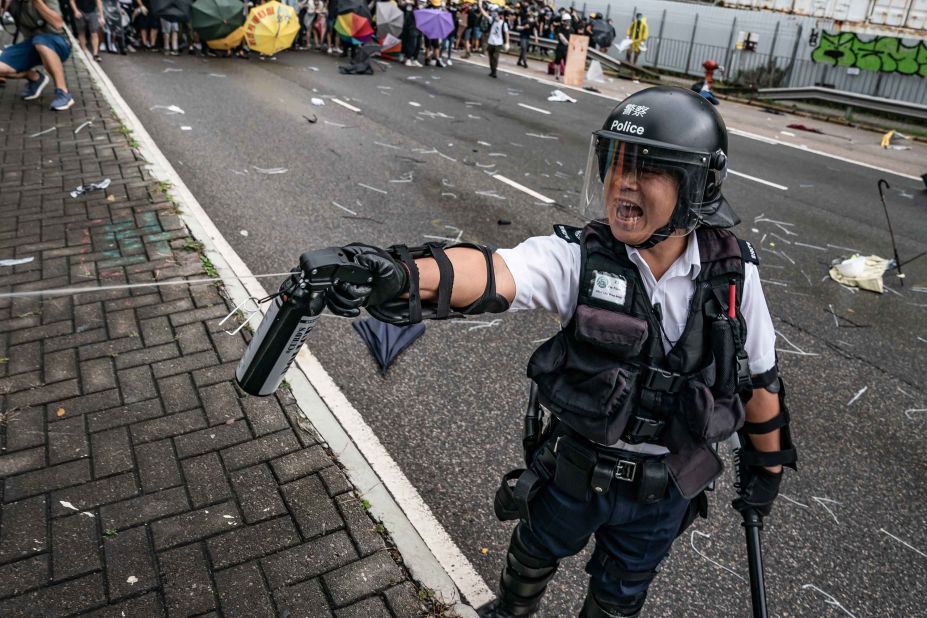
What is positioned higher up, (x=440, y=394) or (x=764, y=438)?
(x=764, y=438)

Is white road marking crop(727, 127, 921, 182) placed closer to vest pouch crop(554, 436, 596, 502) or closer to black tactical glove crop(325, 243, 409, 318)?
vest pouch crop(554, 436, 596, 502)

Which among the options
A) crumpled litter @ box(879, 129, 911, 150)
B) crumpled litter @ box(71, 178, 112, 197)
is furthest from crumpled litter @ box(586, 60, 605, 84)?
crumpled litter @ box(71, 178, 112, 197)

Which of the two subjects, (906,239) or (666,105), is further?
(906,239)

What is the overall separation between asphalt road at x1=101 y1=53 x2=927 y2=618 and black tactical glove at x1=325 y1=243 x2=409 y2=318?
1741 mm

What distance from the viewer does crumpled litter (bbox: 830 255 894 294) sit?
6.40m

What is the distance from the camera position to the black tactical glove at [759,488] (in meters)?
2.27

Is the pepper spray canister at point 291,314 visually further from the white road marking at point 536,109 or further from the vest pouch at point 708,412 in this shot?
the white road marking at point 536,109

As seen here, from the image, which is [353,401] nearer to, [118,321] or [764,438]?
[118,321]

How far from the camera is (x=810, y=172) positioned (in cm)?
1139

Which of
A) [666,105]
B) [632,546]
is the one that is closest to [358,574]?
[632,546]

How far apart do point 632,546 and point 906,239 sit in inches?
307

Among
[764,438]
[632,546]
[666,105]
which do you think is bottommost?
[632,546]

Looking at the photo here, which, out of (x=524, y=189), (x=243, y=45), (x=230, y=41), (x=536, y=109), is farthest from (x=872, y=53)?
(x=230, y=41)

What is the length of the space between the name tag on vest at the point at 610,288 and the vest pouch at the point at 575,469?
487 mm
